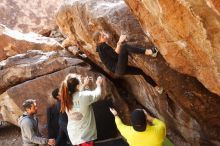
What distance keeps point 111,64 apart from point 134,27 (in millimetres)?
1197

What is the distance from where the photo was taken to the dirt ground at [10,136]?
39.6 ft

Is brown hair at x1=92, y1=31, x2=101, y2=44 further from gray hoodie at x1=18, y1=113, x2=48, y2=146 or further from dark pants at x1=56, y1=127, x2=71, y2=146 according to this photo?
gray hoodie at x1=18, y1=113, x2=48, y2=146

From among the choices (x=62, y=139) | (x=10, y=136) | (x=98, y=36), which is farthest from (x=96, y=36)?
(x=10, y=136)

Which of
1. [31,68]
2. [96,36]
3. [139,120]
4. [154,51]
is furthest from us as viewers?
[31,68]

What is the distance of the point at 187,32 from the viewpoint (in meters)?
6.38

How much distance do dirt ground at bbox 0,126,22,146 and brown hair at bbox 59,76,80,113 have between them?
498 centimetres

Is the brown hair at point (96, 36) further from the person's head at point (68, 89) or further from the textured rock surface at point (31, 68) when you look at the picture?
the person's head at point (68, 89)

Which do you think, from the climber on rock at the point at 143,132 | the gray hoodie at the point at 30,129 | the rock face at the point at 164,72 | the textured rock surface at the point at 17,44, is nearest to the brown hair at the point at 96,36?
the rock face at the point at 164,72

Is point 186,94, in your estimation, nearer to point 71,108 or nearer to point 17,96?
point 71,108

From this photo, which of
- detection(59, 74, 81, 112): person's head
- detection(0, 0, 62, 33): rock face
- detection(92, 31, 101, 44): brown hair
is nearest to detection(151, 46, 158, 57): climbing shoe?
detection(59, 74, 81, 112): person's head

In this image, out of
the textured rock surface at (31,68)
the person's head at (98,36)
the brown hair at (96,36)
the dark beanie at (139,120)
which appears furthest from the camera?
the textured rock surface at (31,68)

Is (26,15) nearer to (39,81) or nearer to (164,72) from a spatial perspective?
(39,81)

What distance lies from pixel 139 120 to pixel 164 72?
2373 millimetres

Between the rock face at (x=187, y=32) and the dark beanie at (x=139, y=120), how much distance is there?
1.47m
